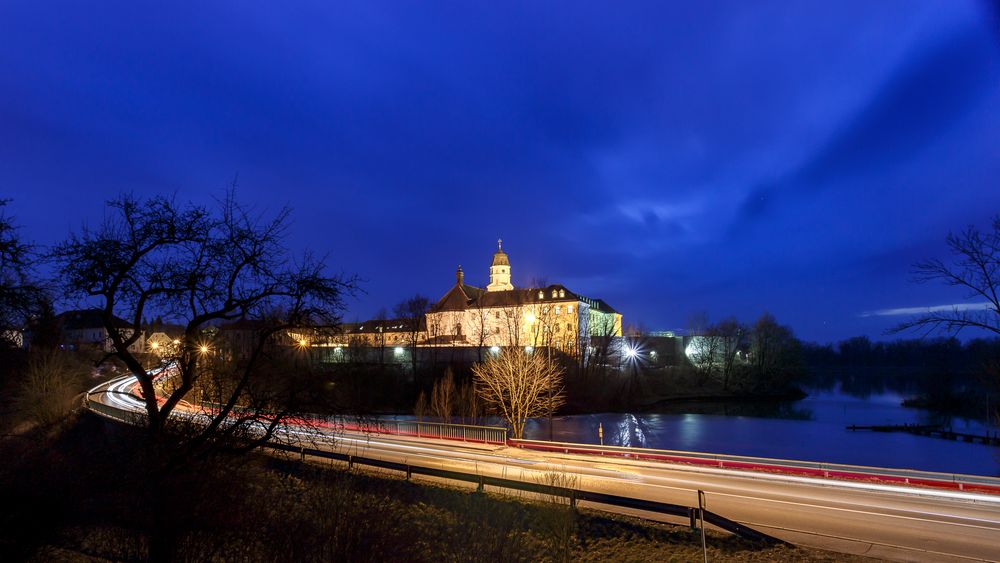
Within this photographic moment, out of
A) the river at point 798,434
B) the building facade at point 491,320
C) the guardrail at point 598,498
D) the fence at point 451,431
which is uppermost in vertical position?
the building facade at point 491,320

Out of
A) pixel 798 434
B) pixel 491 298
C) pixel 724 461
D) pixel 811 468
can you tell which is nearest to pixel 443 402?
pixel 724 461

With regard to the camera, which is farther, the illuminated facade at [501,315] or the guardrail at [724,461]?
the illuminated facade at [501,315]

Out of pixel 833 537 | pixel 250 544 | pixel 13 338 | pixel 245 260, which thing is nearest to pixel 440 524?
pixel 250 544

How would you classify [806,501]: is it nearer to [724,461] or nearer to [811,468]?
[811,468]

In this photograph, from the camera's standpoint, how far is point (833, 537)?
12.1 metres

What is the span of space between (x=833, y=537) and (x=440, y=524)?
906 centimetres

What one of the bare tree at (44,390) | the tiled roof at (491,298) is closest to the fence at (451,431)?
the bare tree at (44,390)

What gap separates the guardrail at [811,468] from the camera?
1655 cm

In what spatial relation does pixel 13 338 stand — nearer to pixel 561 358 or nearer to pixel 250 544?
pixel 250 544

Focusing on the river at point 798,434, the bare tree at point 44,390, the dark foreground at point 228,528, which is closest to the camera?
the dark foreground at point 228,528

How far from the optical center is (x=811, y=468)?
19469 millimetres

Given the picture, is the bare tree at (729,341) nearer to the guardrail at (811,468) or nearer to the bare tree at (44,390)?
the guardrail at (811,468)

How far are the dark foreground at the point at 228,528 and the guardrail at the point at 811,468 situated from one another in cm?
869

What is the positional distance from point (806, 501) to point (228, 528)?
47.6 feet
